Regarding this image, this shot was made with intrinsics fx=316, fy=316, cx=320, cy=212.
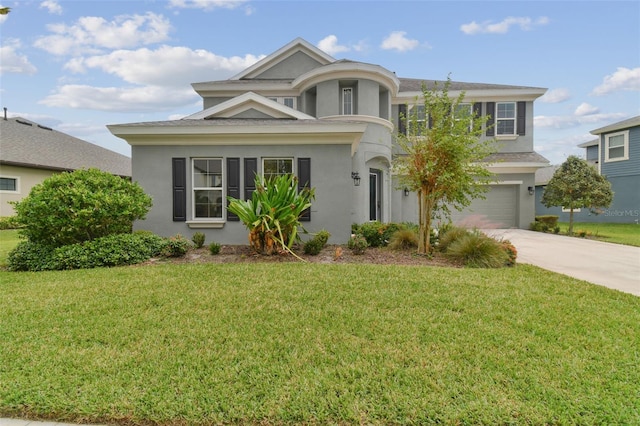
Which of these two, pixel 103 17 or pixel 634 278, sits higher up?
pixel 103 17

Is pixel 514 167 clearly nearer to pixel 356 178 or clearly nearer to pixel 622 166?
pixel 356 178

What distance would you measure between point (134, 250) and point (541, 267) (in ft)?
31.5

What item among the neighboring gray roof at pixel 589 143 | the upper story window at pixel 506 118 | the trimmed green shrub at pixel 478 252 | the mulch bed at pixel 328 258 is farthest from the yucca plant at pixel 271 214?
the neighboring gray roof at pixel 589 143

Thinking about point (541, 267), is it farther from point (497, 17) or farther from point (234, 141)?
point (234, 141)

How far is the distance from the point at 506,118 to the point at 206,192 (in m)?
15.8

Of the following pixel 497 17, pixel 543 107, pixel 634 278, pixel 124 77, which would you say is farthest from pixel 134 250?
pixel 543 107

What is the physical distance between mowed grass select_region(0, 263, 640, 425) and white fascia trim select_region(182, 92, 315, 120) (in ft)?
23.3

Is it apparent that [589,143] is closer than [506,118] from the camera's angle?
No

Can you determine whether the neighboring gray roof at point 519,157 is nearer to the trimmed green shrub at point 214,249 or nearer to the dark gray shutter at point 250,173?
the dark gray shutter at point 250,173

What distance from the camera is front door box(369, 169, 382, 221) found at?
518 inches

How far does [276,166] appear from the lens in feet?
32.4

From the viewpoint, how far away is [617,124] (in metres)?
20.1

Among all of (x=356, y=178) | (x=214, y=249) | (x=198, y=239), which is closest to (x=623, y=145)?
(x=356, y=178)

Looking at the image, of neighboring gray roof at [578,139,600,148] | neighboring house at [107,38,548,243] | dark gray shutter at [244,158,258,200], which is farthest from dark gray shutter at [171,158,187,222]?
neighboring gray roof at [578,139,600,148]
